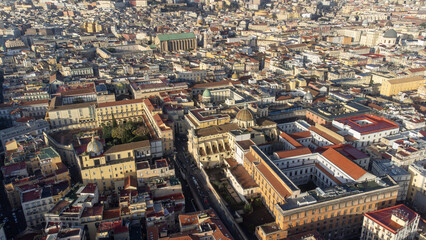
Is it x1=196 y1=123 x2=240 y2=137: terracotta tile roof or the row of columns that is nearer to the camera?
x1=196 y1=123 x2=240 y2=137: terracotta tile roof

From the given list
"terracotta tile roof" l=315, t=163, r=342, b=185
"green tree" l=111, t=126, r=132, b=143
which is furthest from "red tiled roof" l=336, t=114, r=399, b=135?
"green tree" l=111, t=126, r=132, b=143

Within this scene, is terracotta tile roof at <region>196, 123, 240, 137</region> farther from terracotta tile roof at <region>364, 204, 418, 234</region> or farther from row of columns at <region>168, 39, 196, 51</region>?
row of columns at <region>168, 39, 196, 51</region>

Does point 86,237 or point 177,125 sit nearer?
point 86,237

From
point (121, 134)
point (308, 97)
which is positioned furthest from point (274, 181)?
point (308, 97)

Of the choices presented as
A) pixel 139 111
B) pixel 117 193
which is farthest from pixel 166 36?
pixel 117 193

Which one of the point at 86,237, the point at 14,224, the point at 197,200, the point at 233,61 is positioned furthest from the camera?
the point at 233,61

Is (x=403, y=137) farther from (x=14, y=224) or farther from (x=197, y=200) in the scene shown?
(x=14, y=224)
